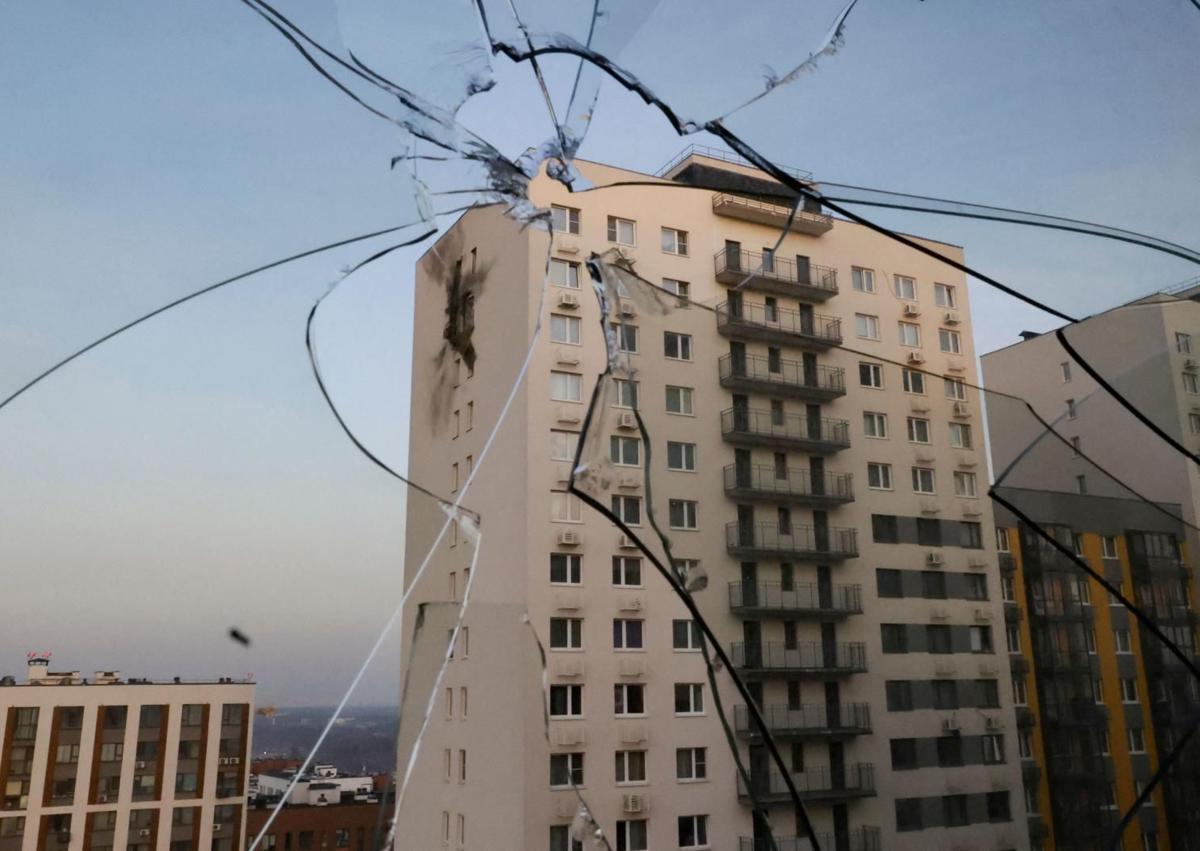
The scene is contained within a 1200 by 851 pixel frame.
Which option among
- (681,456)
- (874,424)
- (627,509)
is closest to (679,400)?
(681,456)

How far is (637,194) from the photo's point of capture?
153cm

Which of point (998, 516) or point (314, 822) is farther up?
point (998, 516)

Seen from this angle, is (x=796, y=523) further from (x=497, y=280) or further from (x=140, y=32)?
(x=140, y=32)

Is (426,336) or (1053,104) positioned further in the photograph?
(1053,104)

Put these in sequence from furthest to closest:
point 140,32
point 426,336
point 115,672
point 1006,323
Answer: point 1006,323, point 426,336, point 140,32, point 115,672

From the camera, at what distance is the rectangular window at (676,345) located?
131 cm

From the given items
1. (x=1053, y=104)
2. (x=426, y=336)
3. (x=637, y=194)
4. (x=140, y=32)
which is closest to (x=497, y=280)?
(x=426, y=336)

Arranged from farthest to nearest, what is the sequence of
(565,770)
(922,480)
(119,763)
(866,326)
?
(866,326) → (922,480) → (565,770) → (119,763)

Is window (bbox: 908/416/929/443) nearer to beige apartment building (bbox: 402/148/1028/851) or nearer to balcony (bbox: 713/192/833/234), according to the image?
beige apartment building (bbox: 402/148/1028/851)

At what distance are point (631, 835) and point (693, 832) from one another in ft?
0.25

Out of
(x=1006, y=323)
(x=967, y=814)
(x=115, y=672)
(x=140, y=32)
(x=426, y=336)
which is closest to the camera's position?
(x=115, y=672)

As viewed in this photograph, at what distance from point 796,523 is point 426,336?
0.59 meters

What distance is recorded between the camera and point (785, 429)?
129cm

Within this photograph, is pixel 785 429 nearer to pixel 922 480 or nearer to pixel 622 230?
pixel 922 480
